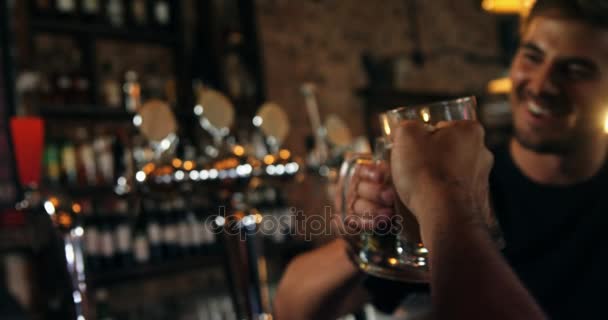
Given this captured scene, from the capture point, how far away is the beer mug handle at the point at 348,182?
54 cm

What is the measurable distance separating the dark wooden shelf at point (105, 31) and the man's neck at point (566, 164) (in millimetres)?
2187

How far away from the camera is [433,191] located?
397 millimetres

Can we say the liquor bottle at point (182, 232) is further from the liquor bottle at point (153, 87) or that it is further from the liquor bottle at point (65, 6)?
the liquor bottle at point (65, 6)

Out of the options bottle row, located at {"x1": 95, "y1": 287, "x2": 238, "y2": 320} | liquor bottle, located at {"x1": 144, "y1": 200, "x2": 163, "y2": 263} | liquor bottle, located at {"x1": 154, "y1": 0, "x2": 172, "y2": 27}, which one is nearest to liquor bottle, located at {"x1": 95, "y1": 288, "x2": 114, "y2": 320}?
bottle row, located at {"x1": 95, "y1": 287, "x2": 238, "y2": 320}

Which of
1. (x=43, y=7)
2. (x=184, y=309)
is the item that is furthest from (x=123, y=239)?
(x=43, y=7)

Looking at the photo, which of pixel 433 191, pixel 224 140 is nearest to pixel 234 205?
pixel 224 140

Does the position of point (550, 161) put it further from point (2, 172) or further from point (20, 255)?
point (20, 255)

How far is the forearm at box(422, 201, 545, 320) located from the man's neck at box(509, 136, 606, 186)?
79cm

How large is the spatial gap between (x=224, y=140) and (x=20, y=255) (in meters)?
1.97

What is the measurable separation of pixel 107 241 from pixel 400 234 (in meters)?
2.10

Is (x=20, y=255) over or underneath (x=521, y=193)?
underneath

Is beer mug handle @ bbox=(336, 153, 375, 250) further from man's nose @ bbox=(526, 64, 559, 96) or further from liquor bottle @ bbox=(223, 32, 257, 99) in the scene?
liquor bottle @ bbox=(223, 32, 257, 99)

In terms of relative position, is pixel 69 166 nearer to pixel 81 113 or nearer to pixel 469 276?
pixel 81 113

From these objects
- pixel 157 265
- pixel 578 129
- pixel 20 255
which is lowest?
pixel 157 265
